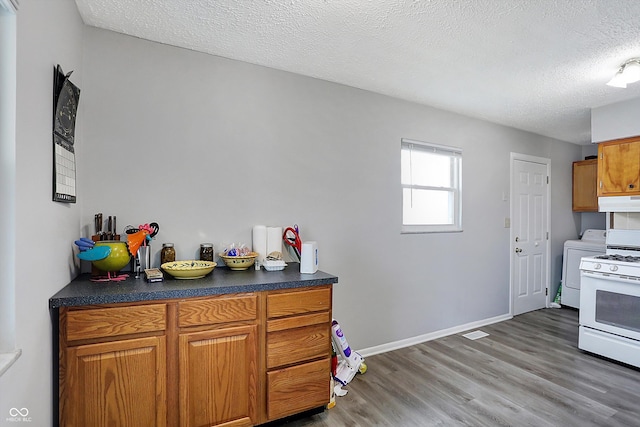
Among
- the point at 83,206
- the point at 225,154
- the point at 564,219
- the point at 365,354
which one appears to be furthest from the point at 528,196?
the point at 83,206

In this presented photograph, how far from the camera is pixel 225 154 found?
2432mm

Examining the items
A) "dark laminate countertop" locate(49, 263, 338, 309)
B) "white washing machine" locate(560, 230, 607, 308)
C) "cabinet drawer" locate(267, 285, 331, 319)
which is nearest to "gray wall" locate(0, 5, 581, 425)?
"dark laminate countertop" locate(49, 263, 338, 309)

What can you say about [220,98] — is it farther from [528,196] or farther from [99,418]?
[528,196]

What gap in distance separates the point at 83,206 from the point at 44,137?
2.44 feet

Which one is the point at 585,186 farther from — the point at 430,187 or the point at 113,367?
the point at 113,367

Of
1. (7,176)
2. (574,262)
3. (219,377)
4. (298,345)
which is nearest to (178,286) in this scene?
(219,377)

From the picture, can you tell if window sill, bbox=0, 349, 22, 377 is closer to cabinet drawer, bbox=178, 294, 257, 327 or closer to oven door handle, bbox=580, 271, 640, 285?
cabinet drawer, bbox=178, 294, 257, 327

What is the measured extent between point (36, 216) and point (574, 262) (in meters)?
5.75

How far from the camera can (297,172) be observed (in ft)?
8.88

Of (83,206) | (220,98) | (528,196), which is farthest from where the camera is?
(528,196)

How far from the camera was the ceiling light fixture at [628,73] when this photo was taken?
2361 millimetres

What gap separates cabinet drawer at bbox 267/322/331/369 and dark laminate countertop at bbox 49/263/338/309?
0.29m

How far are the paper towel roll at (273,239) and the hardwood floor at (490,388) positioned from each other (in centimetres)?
117

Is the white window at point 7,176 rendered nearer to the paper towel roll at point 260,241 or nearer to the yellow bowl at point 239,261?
the yellow bowl at point 239,261
